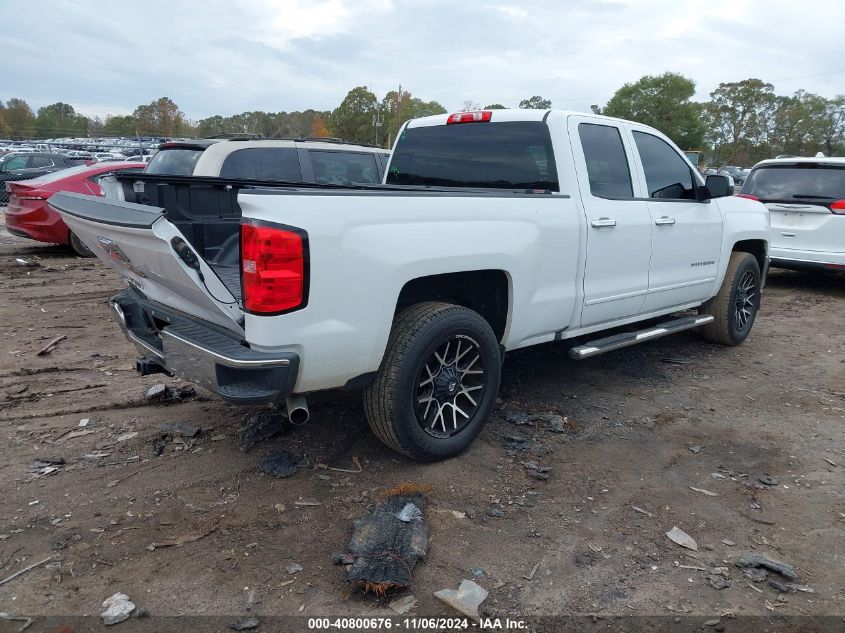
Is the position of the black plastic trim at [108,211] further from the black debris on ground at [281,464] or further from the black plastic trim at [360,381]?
the black debris on ground at [281,464]

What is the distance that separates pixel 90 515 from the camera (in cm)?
313

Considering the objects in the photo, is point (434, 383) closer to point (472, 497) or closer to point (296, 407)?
point (472, 497)

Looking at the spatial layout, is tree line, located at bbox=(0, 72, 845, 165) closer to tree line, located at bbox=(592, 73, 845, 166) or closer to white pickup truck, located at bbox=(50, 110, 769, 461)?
tree line, located at bbox=(592, 73, 845, 166)

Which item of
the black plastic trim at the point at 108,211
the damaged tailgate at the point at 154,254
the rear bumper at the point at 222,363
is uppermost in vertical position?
the black plastic trim at the point at 108,211

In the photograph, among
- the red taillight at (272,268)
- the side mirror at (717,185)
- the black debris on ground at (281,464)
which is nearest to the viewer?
the red taillight at (272,268)

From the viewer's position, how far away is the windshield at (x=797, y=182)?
28.3ft

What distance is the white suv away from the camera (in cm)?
852

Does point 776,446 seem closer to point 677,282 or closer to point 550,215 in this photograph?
point 677,282

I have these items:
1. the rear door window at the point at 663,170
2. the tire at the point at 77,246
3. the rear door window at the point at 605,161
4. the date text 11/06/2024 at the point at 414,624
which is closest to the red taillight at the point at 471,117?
the rear door window at the point at 605,161

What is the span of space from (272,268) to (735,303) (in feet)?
16.1

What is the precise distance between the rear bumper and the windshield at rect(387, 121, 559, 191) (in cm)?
221

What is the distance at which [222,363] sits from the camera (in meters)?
2.88

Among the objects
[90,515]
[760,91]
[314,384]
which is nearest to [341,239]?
[314,384]

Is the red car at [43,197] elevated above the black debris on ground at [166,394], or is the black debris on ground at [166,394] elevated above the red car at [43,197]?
the red car at [43,197]
